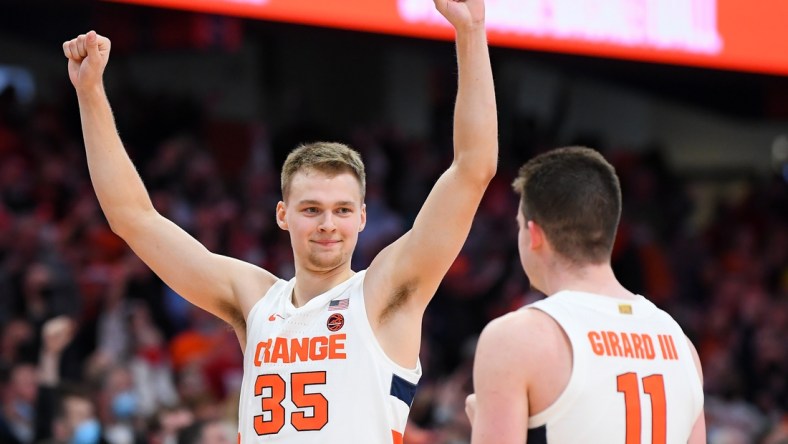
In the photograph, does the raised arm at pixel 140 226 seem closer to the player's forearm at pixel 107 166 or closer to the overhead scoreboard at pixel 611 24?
the player's forearm at pixel 107 166

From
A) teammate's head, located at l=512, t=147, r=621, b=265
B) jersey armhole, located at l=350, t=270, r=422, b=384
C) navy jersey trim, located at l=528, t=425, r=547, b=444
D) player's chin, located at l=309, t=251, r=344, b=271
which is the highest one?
teammate's head, located at l=512, t=147, r=621, b=265

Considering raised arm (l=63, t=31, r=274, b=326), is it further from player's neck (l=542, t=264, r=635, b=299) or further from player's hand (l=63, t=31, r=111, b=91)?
player's neck (l=542, t=264, r=635, b=299)

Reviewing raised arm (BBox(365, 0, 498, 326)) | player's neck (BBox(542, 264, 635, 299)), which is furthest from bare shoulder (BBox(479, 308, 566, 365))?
raised arm (BBox(365, 0, 498, 326))

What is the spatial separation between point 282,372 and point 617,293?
1.25 metres

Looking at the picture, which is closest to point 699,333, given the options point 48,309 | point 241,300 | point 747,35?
point 747,35

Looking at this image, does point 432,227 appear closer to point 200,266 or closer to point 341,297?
point 341,297

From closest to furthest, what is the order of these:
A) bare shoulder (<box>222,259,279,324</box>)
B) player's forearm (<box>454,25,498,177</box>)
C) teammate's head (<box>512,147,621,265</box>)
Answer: teammate's head (<box>512,147,621,265</box>) < player's forearm (<box>454,25,498,177</box>) < bare shoulder (<box>222,259,279,324</box>)

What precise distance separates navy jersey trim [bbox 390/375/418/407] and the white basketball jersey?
30.6 inches

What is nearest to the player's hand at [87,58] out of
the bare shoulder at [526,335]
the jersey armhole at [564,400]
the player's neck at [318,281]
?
the player's neck at [318,281]

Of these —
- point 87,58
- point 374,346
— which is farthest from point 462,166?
point 87,58

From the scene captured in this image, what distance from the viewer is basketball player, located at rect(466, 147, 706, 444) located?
3.73 m

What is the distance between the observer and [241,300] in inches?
191

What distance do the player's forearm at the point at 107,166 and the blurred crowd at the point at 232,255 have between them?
345 centimetres

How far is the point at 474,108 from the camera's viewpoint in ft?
14.0
